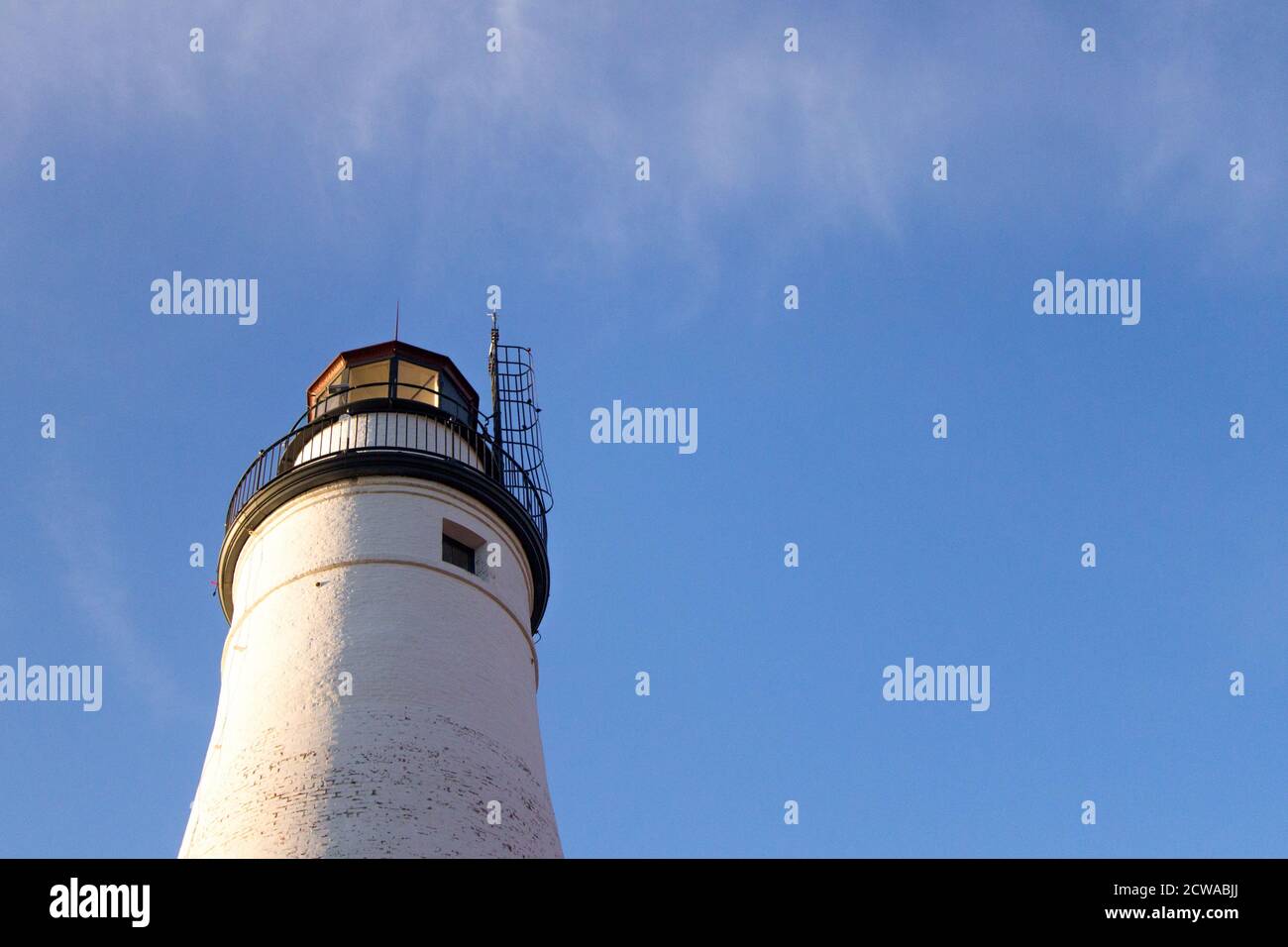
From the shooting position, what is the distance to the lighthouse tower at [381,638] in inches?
746

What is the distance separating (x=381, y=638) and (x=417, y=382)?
615 cm

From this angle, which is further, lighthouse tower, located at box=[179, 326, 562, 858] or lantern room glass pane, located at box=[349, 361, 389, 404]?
lantern room glass pane, located at box=[349, 361, 389, 404]

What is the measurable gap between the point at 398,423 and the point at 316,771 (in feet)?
22.4

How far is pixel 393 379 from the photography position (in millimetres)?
24891

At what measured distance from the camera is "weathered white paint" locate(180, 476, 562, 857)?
18.8m

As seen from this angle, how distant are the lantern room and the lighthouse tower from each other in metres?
0.04

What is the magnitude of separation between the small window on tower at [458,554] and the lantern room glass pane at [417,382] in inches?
124
